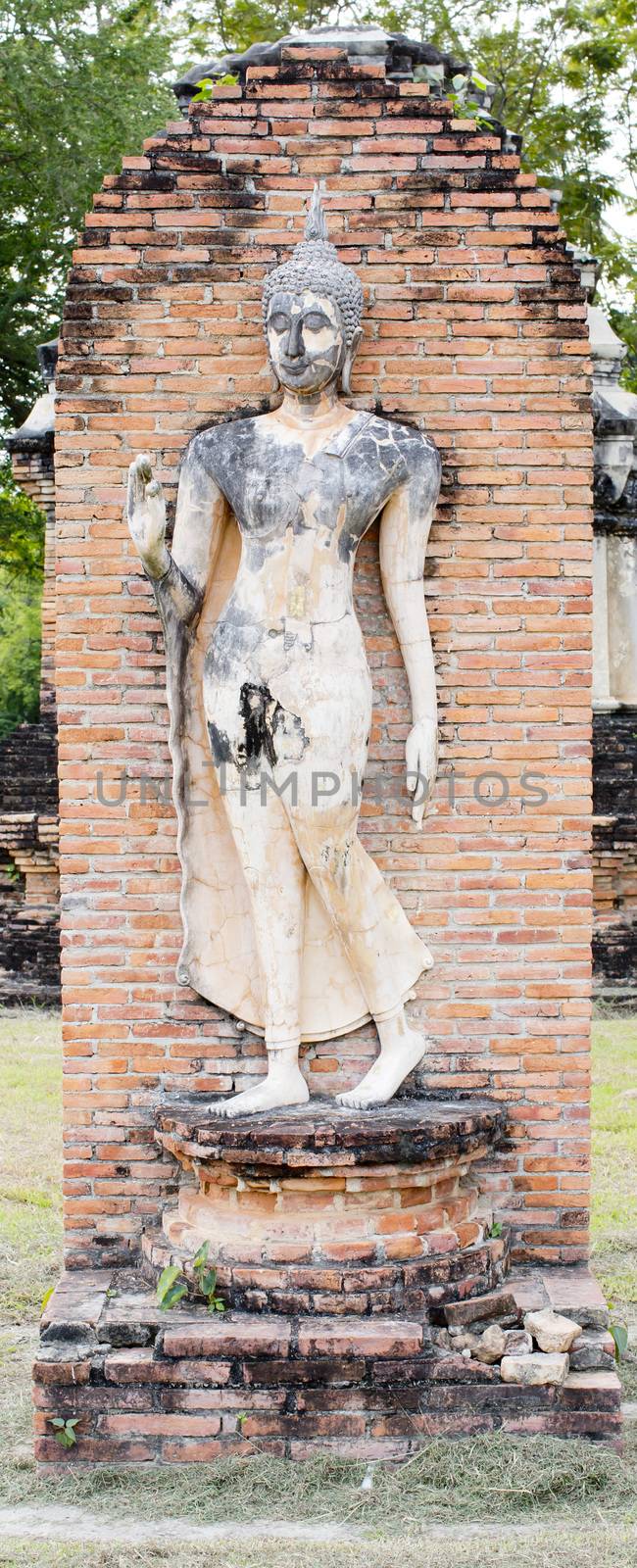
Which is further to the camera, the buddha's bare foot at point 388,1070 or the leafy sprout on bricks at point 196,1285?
the buddha's bare foot at point 388,1070

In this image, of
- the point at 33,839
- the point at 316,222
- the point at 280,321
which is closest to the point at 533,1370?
the point at 280,321

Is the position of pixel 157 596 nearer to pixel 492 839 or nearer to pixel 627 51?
pixel 492 839

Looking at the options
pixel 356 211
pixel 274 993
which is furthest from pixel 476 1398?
pixel 356 211

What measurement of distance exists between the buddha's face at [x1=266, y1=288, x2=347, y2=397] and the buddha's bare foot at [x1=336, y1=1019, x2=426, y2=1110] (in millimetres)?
2015

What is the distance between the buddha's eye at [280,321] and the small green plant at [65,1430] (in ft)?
10.4

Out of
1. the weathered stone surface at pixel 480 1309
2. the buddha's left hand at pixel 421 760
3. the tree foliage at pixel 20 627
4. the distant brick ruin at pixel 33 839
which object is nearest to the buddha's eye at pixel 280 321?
the buddha's left hand at pixel 421 760

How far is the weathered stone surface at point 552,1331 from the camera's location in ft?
14.8

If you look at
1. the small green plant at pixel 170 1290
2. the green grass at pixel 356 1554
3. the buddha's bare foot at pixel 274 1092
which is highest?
the buddha's bare foot at pixel 274 1092

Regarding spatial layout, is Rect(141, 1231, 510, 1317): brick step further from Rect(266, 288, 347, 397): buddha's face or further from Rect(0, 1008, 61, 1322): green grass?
Rect(266, 288, 347, 397): buddha's face

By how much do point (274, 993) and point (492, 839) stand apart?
84 cm

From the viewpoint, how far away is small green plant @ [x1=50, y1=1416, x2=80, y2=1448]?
438 cm

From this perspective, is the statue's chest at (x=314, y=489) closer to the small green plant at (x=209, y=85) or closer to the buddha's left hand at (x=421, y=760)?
the buddha's left hand at (x=421, y=760)

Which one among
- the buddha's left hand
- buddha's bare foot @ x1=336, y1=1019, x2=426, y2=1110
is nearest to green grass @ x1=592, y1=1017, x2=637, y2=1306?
buddha's bare foot @ x1=336, y1=1019, x2=426, y2=1110

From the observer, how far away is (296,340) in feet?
15.8
